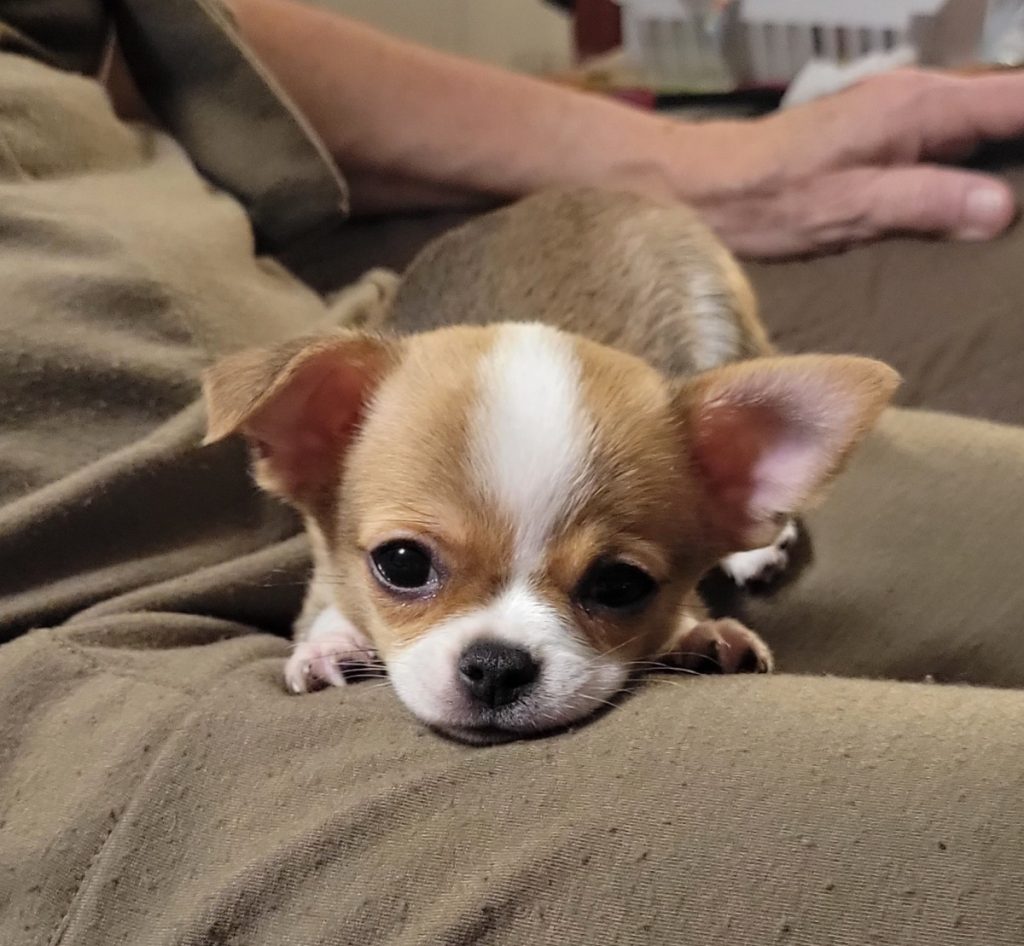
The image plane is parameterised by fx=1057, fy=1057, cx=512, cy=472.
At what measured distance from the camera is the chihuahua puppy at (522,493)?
1.06 meters

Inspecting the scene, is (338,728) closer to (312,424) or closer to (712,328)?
(312,424)

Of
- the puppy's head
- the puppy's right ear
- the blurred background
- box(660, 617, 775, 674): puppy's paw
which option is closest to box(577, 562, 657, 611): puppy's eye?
the puppy's head

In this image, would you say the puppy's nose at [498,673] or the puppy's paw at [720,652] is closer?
the puppy's nose at [498,673]

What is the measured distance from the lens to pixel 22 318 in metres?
1.15

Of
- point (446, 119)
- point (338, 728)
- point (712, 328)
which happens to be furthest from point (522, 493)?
point (446, 119)

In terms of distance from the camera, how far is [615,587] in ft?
3.75

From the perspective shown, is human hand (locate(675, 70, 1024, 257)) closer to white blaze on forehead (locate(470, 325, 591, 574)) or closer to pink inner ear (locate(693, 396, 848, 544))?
pink inner ear (locate(693, 396, 848, 544))

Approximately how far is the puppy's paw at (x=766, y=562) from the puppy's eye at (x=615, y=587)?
0.81 feet

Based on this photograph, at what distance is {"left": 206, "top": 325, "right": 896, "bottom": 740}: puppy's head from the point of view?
106 centimetres

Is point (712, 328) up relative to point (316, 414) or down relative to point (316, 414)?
down

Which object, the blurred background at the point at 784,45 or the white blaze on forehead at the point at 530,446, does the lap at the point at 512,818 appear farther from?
the blurred background at the point at 784,45

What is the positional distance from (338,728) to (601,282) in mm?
1052

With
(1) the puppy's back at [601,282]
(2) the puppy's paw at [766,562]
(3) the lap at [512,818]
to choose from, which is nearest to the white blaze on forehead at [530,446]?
(3) the lap at [512,818]

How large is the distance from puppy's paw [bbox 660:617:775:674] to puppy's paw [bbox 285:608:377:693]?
36 centimetres
